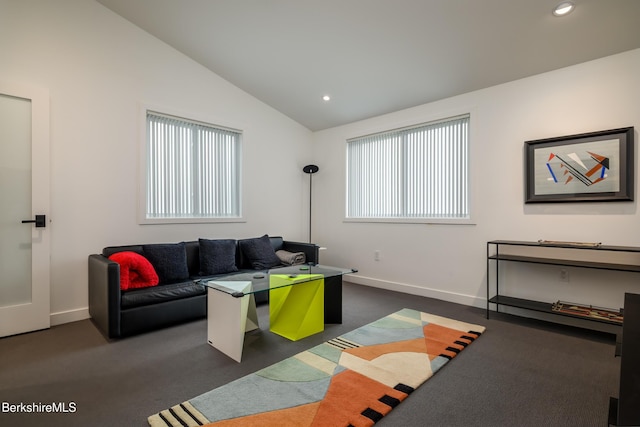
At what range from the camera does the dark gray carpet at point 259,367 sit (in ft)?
5.98

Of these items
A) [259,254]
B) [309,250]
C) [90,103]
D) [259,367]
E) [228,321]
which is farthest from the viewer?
[309,250]

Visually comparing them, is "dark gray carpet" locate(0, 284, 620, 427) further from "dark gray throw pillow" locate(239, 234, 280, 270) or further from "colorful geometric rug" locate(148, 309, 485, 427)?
"dark gray throw pillow" locate(239, 234, 280, 270)

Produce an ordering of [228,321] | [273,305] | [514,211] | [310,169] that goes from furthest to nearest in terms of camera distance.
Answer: [310,169], [514,211], [273,305], [228,321]

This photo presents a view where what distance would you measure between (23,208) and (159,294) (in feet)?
5.03

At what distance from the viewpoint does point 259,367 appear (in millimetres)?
2361

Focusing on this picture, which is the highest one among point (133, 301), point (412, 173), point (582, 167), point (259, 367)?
point (412, 173)

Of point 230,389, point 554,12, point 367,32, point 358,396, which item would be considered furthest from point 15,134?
point 554,12

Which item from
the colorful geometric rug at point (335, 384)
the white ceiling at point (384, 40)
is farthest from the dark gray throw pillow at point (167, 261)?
the white ceiling at point (384, 40)

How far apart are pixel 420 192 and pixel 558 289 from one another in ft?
6.43

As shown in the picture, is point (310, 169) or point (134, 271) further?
point (310, 169)

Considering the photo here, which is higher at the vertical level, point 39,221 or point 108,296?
point 39,221

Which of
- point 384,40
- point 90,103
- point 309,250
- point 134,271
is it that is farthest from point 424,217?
point 90,103

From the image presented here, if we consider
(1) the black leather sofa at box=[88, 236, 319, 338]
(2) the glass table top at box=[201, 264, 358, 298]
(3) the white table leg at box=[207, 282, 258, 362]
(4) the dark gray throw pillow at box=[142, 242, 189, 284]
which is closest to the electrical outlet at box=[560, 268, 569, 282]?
(2) the glass table top at box=[201, 264, 358, 298]

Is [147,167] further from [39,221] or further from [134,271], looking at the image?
[134,271]
